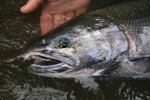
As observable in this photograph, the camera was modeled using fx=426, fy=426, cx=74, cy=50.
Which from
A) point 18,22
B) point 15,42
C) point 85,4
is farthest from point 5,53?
point 85,4

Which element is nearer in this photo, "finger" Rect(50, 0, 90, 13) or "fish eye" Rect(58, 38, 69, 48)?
"fish eye" Rect(58, 38, 69, 48)

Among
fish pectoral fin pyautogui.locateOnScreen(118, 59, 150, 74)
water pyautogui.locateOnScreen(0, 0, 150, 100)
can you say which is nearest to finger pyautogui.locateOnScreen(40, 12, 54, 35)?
water pyautogui.locateOnScreen(0, 0, 150, 100)

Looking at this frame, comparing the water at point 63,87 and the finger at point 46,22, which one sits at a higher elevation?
the finger at point 46,22

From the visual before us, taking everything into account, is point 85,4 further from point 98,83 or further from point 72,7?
point 98,83

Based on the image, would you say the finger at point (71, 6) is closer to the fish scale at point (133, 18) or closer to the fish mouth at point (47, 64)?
the fish scale at point (133, 18)

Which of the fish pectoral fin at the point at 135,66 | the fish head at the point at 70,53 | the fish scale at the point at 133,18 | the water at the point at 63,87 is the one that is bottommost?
the water at the point at 63,87

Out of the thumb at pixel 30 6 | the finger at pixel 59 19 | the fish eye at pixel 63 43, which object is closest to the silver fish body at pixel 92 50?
the fish eye at pixel 63 43

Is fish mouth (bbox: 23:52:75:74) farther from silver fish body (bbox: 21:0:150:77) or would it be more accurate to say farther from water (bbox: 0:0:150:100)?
water (bbox: 0:0:150:100)
